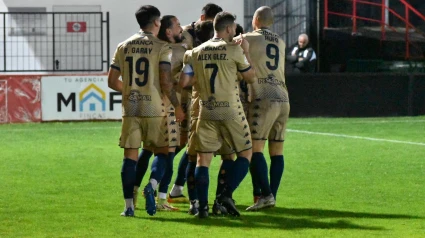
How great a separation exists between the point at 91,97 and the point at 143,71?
12.9 metres

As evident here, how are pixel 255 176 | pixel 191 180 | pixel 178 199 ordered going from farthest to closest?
pixel 178 199 < pixel 255 176 < pixel 191 180

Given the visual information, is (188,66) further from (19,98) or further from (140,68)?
(19,98)

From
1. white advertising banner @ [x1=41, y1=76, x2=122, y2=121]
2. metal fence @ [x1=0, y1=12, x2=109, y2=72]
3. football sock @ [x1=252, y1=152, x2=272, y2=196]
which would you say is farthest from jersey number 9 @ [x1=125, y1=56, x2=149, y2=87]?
metal fence @ [x1=0, y1=12, x2=109, y2=72]

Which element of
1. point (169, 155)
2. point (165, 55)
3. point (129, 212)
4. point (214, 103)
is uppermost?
point (165, 55)

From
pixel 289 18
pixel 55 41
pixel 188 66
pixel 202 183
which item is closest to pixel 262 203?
pixel 202 183

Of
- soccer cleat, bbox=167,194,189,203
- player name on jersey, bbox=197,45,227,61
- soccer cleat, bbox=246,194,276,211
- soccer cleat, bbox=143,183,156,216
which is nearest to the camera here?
player name on jersey, bbox=197,45,227,61

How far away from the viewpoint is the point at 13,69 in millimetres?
25344

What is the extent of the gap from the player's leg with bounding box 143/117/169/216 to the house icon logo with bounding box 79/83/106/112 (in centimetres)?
1262

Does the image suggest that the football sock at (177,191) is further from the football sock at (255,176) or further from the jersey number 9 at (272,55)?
the jersey number 9 at (272,55)

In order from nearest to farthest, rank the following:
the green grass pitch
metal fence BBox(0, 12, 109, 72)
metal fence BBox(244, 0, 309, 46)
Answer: the green grass pitch
metal fence BBox(0, 12, 109, 72)
metal fence BBox(244, 0, 309, 46)

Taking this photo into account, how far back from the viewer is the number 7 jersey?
32.1 ft

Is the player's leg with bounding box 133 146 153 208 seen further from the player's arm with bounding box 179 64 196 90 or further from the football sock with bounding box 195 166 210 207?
the player's arm with bounding box 179 64 196 90

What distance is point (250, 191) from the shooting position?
1202 centimetres

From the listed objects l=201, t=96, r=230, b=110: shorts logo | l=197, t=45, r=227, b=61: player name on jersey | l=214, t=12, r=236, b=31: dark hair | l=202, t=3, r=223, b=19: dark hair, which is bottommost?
l=201, t=96, r=230, b=110: shorts logo
